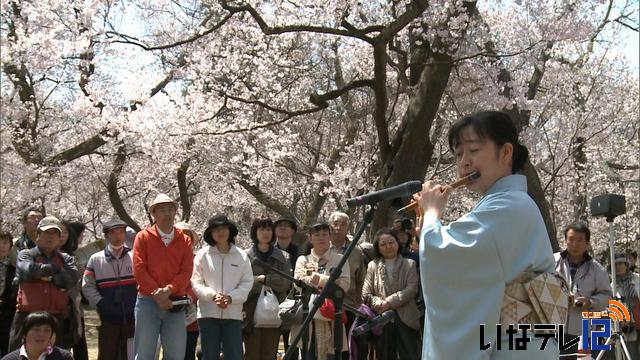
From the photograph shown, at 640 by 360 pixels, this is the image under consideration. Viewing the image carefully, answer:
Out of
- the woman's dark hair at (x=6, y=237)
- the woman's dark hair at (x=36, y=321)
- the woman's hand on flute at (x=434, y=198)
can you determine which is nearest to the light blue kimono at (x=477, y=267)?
the woman's hand on flute at (x=434, y=198)

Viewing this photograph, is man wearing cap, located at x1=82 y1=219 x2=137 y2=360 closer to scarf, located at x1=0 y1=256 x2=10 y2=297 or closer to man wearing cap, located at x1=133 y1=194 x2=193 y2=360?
man wearing cap, located at x1=133 y1=194 x2=193 y2=360

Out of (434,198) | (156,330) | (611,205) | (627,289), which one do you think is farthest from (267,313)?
(434,198)

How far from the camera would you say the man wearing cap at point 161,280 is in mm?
6223

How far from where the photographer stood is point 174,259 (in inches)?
251

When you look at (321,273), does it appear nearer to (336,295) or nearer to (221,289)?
(221,289)

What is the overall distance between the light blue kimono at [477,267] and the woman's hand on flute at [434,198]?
5.2 inches

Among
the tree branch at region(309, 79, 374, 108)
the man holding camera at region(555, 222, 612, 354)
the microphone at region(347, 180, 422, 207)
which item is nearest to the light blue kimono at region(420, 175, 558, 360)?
the microphone at region(347, 180, 422, 207)

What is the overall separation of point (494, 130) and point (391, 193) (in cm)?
80

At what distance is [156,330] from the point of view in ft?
20.7

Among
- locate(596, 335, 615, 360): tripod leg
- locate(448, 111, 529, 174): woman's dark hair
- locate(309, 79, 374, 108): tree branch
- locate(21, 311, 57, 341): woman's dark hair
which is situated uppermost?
locate(309, 79, 374, 108): tree branch

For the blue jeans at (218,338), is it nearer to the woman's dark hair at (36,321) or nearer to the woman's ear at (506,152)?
the woman's dark hair at (36,321)

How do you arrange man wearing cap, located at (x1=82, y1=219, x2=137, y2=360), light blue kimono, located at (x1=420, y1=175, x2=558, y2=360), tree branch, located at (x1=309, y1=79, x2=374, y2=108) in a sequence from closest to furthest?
light blue kimono, located at (x1=420, y1=175, x2=558, y2=360), man wearing cap, located at (x1=82, y1=219, x2=137, y2=360), tree branch, located at (x1=309, y1=79, x2=374, y2=108)

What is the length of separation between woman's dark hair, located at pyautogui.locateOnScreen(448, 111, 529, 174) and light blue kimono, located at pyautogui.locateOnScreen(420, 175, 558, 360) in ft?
0.65

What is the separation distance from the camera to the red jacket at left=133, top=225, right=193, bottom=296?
6243 mm
